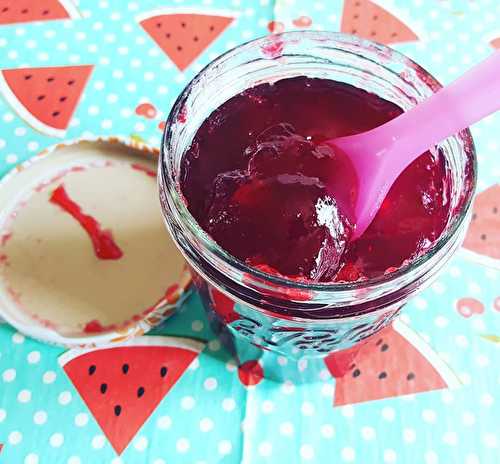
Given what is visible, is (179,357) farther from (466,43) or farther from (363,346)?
(466,43)

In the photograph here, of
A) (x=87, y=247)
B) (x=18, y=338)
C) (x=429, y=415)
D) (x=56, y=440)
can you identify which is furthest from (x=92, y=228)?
(x=429, y=415)

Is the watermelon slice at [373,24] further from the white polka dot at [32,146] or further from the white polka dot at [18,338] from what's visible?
the white polka dot at [18,338]

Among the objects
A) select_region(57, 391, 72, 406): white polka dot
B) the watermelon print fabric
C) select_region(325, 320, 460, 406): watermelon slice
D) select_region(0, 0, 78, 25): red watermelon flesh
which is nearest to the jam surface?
the watermelon print fabric

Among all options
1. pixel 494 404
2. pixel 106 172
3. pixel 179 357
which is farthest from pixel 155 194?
pixel 494 404

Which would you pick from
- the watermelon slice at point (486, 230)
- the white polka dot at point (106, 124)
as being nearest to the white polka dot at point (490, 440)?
the watermelon slice at point (486, 230)

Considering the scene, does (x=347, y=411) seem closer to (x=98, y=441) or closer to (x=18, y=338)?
(x=98, y=441)

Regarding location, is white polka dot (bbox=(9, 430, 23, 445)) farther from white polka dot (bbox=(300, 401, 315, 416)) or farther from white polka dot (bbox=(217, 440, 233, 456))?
white polka dot (bbox=(300, 401, 315, 416))
